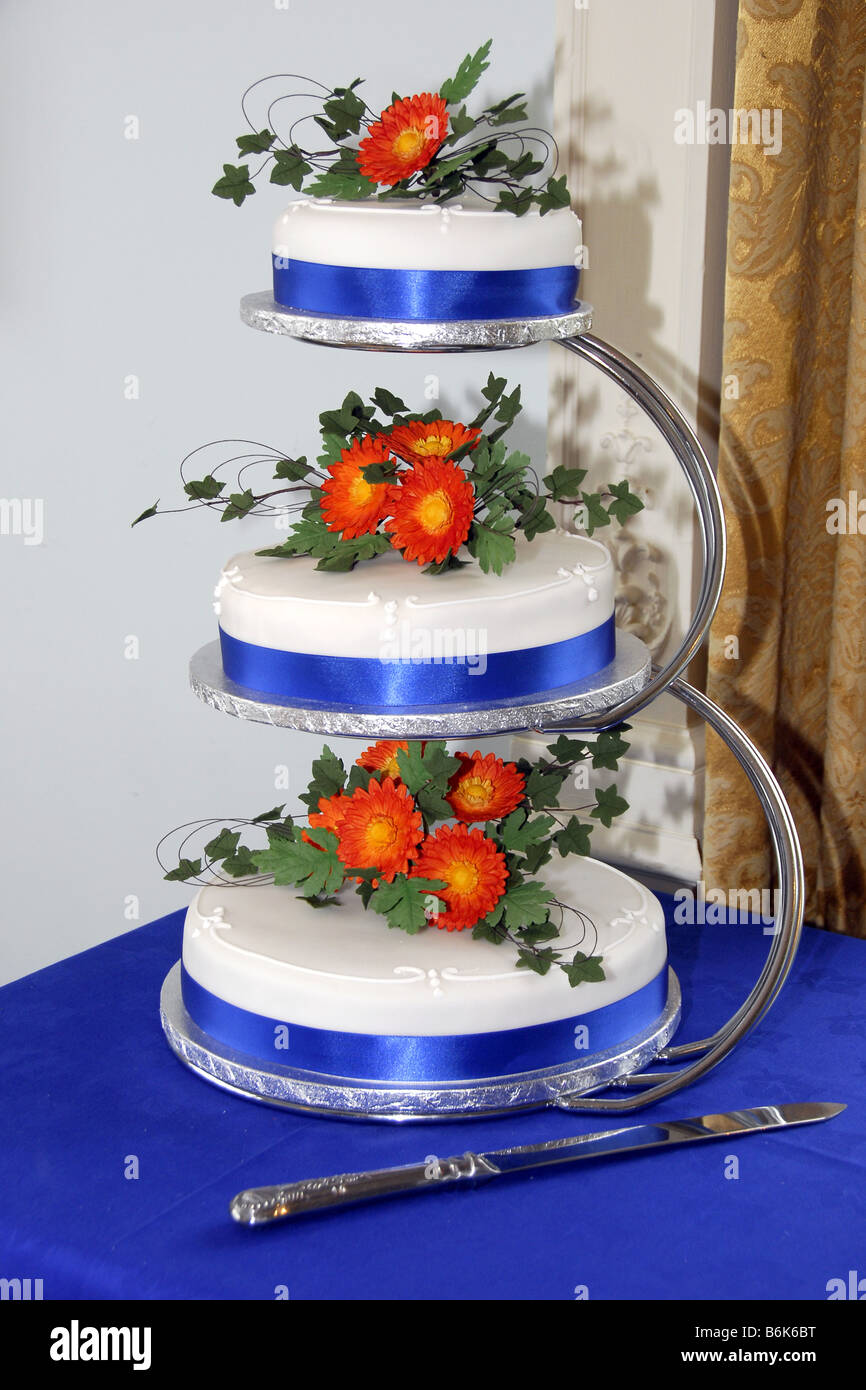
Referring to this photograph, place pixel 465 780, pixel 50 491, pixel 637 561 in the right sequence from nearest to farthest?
pixel 465 780 < pixel 637 561 < pixel 50 491

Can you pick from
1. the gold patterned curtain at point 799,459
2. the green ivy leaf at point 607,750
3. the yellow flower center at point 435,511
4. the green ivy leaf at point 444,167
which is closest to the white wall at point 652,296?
the gold patterned curtain at point 799,459

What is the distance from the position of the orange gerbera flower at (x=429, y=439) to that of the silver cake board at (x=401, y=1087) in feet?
1.77

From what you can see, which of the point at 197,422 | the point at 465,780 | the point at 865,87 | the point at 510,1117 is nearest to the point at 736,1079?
the point at 510,1117

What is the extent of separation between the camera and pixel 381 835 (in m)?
1.32

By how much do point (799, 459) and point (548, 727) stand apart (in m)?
0.61

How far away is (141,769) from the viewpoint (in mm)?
2449

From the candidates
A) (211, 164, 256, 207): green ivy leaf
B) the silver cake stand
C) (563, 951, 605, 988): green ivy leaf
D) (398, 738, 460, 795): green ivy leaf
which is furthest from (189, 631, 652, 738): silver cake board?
(211, 164, 256, 207): green ivy leaf

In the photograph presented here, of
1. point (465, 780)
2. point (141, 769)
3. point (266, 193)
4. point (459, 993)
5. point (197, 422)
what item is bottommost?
point (141, 769)

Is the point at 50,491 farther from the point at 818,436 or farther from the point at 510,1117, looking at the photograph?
the point at 510,1117

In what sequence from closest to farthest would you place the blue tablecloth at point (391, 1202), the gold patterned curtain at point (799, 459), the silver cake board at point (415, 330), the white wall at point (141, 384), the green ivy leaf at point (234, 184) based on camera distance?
the blue tablecloth at point (391, 1202), the silver cake board at point (415, 330), the green ivy leaf at point (234, 184), the gold patterned curtain at point (799, 459), the white wall at point (141, 384)

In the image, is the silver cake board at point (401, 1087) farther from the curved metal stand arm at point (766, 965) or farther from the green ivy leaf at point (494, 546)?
the green ivy leaf at point (494, 546)

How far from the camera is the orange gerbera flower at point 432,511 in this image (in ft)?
4.11

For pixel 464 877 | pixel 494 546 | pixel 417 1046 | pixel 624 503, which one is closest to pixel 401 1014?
pixel 417 1046
